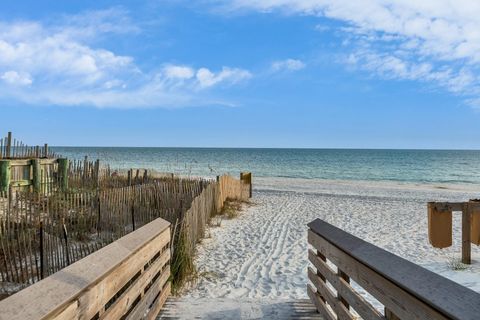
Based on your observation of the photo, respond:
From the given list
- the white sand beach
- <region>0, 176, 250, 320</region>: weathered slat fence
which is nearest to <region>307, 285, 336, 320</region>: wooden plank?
the white sand beach

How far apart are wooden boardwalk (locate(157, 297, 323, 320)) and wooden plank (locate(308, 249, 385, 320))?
0.51 meters

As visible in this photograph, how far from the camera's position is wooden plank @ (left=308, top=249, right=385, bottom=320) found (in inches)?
Result: 96.8

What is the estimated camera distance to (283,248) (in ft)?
26.3

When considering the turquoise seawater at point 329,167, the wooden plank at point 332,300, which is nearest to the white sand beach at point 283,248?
the wooden plank at point 332,300

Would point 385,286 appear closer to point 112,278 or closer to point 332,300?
point 332,300

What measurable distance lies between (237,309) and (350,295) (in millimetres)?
1450

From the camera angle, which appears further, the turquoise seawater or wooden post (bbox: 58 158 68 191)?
the turquoise seawater

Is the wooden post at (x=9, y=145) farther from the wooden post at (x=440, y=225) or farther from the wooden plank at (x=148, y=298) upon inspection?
the wooden post at (x=440, y=225)

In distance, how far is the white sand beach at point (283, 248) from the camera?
542 centimetres

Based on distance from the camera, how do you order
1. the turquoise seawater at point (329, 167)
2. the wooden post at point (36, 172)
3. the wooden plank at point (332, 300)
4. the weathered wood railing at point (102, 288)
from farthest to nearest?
the turquoise seawater at point (329, 167) < the wooden post at point (36, 172) < the wooden plank at point (332, 300) < the weathered wood railing at point (102, 288)

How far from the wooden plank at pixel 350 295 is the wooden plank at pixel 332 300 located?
10 centimetres

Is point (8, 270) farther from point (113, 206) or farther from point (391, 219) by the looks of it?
point (391, 219)

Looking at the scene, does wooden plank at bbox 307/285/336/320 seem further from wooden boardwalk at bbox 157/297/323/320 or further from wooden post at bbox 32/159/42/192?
wooden post at bbox 32/159/42/192

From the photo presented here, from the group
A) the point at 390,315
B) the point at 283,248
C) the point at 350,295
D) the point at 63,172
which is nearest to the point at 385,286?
the point at 390,315
